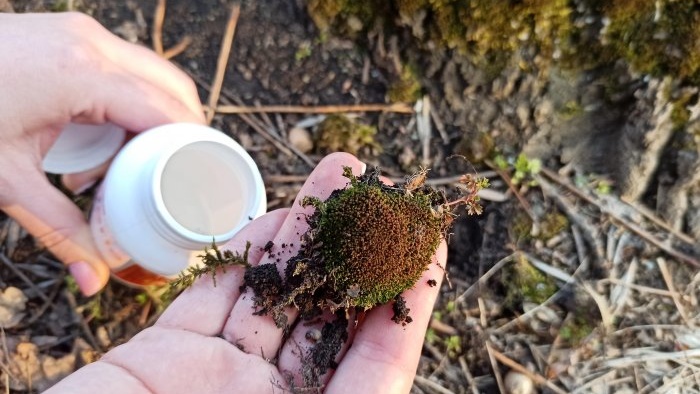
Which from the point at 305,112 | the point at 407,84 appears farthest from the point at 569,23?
the point at 305,112

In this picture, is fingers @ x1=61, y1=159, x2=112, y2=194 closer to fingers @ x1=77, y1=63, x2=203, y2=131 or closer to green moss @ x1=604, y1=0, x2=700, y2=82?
fingers @ x1=77, y1=63, x2=203, y2=131

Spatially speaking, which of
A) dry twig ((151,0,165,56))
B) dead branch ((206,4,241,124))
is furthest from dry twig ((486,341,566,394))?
dry twig ((151,0,165,56))

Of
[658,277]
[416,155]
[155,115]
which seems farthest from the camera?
[416,155]

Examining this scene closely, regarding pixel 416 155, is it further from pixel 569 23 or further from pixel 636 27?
pixel 636 27

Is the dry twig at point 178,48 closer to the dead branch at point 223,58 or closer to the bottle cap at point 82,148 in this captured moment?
the dead branch at point 223,58

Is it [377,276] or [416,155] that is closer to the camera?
[377,276]

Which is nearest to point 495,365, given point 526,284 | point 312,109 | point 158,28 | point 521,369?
point 521,369
